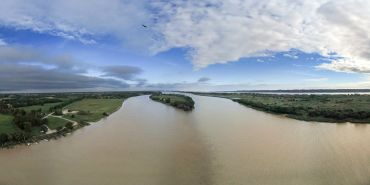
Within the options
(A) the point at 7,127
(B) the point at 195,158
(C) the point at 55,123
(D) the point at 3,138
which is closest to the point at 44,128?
(A) the point at 7,127

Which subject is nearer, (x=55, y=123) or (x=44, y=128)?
(x=44, y=128)

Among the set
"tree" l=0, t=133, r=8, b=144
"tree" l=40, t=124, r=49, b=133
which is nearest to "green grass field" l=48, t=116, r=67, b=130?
"tree" l=40, t=124, r=49, b=133

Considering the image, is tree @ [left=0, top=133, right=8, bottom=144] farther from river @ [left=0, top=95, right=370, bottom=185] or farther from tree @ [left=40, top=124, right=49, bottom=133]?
tree @ [left=40, top=124, right=49, bottom=133]

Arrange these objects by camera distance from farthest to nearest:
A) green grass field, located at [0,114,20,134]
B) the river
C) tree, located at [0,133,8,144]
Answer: green grass field, located at [0,114,20,134], tree, located at [0,133,8,144], the river

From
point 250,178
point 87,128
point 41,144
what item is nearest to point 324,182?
point 250,178

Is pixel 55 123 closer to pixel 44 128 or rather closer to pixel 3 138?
pixel 44 128

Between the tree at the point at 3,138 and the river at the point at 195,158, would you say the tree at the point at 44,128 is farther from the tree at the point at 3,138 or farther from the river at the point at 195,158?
the tree at the point at 3,138

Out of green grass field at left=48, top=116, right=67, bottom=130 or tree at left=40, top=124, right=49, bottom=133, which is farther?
green grass field at left=48, top=116, right=67, bottom=130

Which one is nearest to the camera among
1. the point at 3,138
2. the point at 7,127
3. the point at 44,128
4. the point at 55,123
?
the point at 3,138

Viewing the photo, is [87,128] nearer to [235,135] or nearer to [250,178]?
[235,135]

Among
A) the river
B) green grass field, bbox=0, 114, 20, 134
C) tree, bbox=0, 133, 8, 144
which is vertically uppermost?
green grass field, bbox=0, 114, 20, 134
